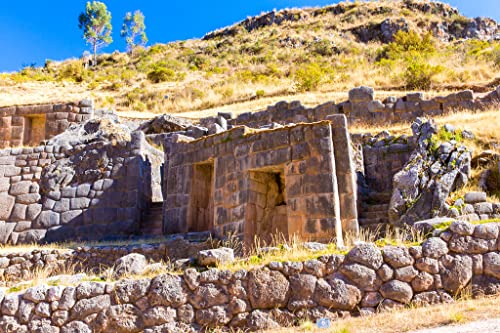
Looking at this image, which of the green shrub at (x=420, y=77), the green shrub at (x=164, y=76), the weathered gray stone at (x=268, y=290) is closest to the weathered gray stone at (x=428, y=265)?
the weathered gray stone at (x=268, y=290)

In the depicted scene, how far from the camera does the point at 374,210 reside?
446 inches

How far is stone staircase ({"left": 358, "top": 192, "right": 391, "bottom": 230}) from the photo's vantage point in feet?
35.1

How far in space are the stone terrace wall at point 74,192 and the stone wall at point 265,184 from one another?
5.86 ft

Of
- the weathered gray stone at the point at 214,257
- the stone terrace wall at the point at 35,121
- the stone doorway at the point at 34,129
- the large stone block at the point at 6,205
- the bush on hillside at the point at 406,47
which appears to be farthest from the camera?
the bush on hillside at the point at 406,47

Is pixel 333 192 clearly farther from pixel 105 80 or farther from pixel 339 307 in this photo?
pixel 105 80

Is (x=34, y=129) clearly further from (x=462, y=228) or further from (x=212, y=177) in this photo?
(x=462, y=228)

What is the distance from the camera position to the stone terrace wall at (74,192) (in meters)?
13.8

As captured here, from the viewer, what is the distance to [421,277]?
6363mm

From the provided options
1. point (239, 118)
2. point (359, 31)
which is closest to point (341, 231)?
point (239, 118)

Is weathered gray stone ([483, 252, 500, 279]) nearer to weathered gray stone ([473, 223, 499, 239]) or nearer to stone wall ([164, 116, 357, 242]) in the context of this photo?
weathered gray stone ([473, 223, 499, 239])

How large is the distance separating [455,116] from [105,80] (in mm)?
31663

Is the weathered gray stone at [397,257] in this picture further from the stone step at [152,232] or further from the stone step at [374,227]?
the stone step at [152,232]

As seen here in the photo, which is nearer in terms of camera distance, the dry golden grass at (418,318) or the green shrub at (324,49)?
the dry golden grass at (418,318)

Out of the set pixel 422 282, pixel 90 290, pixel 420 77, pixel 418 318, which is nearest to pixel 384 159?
pixel 422 282
